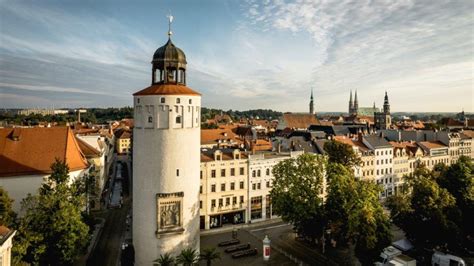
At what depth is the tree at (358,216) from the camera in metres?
35.0

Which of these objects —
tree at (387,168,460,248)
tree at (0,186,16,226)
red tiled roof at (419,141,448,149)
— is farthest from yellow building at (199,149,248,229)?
red tiled roof at (419,141,448,149)

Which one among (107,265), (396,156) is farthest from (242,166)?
(396,156)

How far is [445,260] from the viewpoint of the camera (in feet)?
124

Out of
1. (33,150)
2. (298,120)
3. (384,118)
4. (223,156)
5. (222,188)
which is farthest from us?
(298,120)

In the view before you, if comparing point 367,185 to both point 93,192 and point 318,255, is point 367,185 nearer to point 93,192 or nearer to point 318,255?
point 318,255

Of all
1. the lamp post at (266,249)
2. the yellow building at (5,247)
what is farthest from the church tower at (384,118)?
the yellow building at (5,247)

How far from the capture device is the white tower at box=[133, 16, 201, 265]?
35.8 metres

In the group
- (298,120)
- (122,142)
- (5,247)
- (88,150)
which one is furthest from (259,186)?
(122,142)

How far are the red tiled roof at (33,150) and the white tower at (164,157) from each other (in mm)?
16255

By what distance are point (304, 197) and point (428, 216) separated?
43.5ft

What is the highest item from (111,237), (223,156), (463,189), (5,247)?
(223,156)

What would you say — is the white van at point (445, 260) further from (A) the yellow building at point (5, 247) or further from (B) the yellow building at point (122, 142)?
(B) the yellow building at point (122, 142)

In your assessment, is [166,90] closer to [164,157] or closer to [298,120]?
[164,157]

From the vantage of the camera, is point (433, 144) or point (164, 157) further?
point (433, 144)
